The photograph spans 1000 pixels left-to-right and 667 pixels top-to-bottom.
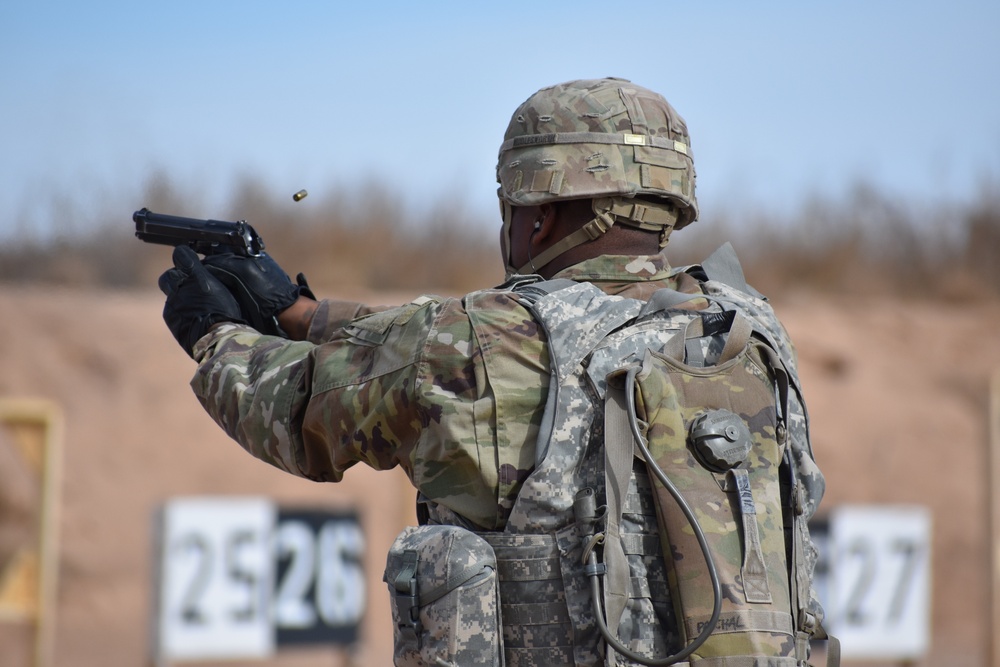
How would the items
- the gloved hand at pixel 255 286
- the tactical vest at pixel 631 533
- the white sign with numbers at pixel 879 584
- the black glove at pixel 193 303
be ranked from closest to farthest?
the tactical vest at pixel 631 533 → the black glove at pixel 193 303 → the gloved hand at pixel 255 286 → the white sign with numbers at pixel 879 584

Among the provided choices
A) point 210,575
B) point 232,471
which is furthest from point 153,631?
point 232,471

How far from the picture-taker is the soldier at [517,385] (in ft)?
7.76

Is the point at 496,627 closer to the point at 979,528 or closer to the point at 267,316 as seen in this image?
the point at 267,316

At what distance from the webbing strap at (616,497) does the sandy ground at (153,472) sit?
8.10 m

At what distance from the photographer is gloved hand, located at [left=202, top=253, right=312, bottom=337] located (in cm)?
301

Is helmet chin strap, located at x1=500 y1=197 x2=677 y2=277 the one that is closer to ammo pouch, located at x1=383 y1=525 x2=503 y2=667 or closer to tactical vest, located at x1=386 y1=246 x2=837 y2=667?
tactical vest, located at x1=386 y1=246 x2=837 y2=667

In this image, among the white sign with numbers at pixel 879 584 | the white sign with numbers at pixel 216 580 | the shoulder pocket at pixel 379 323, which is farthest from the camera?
the white sign with numbers at pixel 879 584

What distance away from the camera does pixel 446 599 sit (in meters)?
2.38

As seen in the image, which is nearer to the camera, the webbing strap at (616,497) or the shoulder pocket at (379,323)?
the webbing strap at (616,497)

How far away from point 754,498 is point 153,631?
296 inches

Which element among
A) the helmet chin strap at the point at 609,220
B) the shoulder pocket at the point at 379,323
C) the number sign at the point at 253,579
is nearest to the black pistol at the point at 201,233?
the shoulder pocket at the point at 379,323

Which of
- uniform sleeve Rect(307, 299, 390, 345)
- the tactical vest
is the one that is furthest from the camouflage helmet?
uniform sleeve Rect(307, 299, 390, 345)

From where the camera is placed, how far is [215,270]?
9.92 ft

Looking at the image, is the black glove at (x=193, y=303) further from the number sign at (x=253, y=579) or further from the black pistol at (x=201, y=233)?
the number sign at (x=253, y=579)
